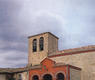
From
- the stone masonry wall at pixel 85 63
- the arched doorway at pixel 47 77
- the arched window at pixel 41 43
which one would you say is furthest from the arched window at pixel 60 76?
the arched window at pixel 41 43

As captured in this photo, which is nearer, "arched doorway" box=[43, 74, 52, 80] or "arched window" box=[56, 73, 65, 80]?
"arched window" box=[56, 73, 65, 80]

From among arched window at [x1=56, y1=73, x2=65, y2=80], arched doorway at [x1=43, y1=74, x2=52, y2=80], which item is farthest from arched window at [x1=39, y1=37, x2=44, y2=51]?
arched window at [x1=56, y1=73, x2=65, y2=80]

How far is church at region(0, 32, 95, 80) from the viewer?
26.7 metres

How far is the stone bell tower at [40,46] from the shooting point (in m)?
33.7

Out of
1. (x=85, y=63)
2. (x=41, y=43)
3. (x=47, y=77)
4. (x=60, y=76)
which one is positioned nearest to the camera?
(x=60, y=76)

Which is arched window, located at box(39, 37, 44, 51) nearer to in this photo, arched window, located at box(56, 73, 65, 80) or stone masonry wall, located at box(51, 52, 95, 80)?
stone masonry wall, located at box(51, 52, 95, 80)

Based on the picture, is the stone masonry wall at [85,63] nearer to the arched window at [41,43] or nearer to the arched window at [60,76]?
the arched window at [60,76]

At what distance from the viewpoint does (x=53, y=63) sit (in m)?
27.3

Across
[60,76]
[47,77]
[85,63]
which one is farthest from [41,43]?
[85,63]

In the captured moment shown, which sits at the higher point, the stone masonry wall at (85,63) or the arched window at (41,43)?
the arched window at (41,43)

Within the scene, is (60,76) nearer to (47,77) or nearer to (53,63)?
(53,63)

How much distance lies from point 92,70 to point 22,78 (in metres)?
11.9

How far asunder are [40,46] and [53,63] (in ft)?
26.1

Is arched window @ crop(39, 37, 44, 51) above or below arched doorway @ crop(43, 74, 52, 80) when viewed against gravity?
above
